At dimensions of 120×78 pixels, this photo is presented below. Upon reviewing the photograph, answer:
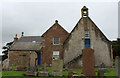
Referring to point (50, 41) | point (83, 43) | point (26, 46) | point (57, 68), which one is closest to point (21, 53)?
point (26, 46)

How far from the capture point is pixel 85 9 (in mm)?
23375

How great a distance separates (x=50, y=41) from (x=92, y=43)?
7846mm

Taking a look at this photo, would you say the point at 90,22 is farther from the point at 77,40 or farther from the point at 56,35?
the point at 56,35

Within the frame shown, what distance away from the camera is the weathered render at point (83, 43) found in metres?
21.6

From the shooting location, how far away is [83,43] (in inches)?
878

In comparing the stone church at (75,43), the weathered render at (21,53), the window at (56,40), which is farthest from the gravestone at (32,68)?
the weathered render at (21,53)

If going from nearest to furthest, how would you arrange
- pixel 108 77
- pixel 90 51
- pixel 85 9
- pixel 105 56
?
pixel 108 77 → pixel 90 51 → pixel 105 56 → pixel 85 9

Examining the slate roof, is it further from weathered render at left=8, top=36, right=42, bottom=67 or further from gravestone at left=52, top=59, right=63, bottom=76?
gravestone at left=52, top=59, right=63, bottom=76

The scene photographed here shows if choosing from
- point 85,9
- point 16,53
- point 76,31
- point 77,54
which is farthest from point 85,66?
point 16,53

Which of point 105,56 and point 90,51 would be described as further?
point 105,56

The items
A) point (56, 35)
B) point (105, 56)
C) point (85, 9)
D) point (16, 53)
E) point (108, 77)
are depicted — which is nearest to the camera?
point (108, 77)

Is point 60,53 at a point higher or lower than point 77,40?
lower

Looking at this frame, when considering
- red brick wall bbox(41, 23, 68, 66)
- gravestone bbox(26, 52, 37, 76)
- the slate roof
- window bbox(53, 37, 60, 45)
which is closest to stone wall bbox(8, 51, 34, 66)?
the slate roof

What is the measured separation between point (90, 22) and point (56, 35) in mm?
6819
